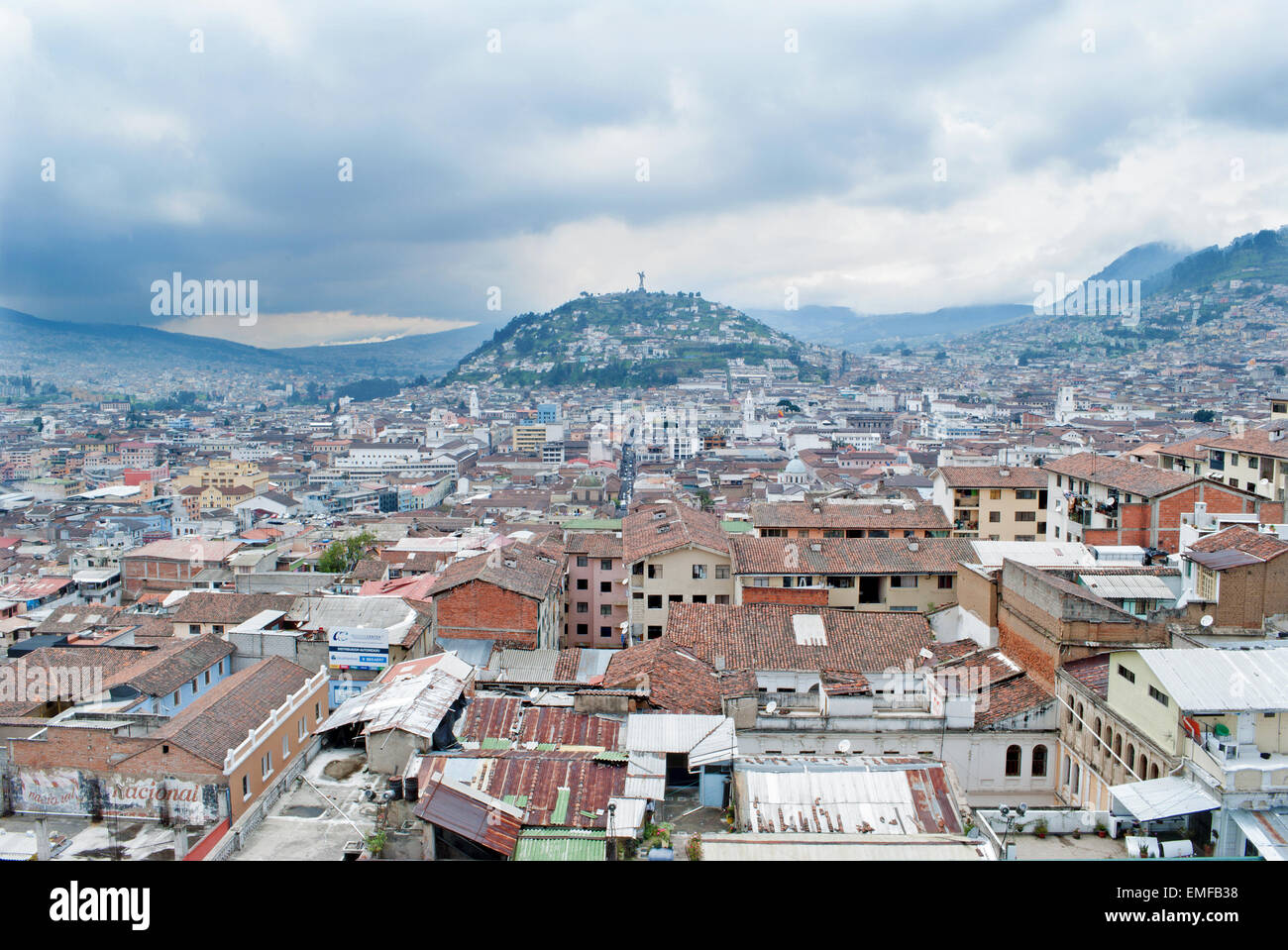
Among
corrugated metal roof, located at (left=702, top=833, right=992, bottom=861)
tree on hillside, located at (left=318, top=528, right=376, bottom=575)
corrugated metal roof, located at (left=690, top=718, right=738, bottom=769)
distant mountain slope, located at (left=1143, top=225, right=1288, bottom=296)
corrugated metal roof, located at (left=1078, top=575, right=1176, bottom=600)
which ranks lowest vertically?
tree on hillside, located at (left=318, top=528, right=376, bottom=575)

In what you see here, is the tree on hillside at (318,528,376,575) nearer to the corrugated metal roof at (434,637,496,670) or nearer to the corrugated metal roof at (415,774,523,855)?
the corrugated metal roof at (434,637,496,670)

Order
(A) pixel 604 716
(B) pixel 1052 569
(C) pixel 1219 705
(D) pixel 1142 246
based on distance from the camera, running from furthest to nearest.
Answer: (D) pixel 1142 246 < (B) pixel 1052 569 < (A) pixel 604 716 < (C) pixel 1219 705

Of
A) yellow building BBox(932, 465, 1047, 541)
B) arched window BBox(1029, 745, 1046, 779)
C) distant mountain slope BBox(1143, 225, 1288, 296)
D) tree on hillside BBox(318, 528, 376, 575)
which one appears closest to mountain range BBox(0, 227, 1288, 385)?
distant mountain slope BBox(1143, 225, 1288, 296)

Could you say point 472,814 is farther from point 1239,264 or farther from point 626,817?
point 1239,264

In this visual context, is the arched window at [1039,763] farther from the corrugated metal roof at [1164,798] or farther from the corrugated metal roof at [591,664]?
the corrugated metal roof at [591,664]

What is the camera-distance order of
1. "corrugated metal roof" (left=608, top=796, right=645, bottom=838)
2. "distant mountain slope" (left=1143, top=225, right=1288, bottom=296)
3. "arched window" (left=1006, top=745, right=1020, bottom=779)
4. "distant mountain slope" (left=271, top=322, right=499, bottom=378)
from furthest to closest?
"distant mountain slope" (left=271, top=322, right=499, bottom=378) < "distant mountain slope" (left=1143, top=225, right=1288, bottom=296) < "arched window" (left=1006, top=745, right=1020, bottom=779) < "corrugated metal roof" (left=608, top=796, right=645, bottom=838)
